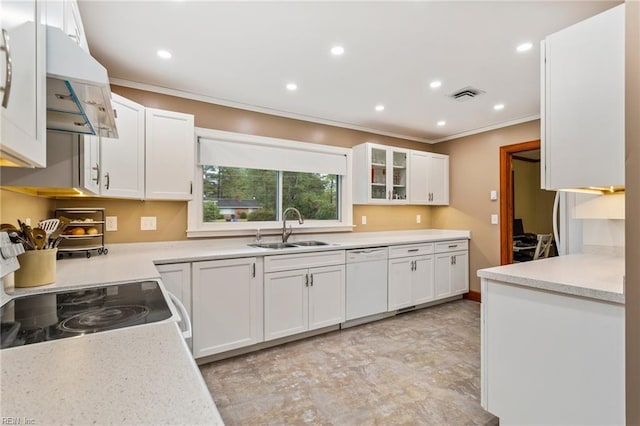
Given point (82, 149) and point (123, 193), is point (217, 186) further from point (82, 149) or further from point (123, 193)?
point (82, 149)

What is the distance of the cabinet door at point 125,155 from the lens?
2281 mm

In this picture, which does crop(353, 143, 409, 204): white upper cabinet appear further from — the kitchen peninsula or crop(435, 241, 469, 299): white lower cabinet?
the kitchen peninsula

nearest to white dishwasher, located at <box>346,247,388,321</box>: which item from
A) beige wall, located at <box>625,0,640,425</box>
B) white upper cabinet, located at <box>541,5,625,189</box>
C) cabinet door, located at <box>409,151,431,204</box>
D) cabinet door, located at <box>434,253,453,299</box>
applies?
cabinet door, located at <box>434,253,453,299</box>

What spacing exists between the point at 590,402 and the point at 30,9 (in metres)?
2.37

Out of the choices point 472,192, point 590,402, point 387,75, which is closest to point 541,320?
point 590,402

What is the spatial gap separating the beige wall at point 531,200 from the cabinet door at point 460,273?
2.43 m

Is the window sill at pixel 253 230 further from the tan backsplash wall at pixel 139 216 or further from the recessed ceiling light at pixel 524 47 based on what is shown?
the recessed ceiling light at pixel 524 47

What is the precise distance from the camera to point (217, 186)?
129 inches

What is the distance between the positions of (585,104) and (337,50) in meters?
1.53

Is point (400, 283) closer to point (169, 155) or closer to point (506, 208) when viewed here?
point (506, 208)

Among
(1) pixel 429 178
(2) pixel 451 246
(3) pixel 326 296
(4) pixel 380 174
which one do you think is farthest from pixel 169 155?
(2) pixel 451 246

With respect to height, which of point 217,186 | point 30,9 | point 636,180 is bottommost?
point 636,180

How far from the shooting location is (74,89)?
1.00 meters

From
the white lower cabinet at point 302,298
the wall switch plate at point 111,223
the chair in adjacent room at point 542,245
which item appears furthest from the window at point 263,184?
the chair in adjacent room at point 542,245
